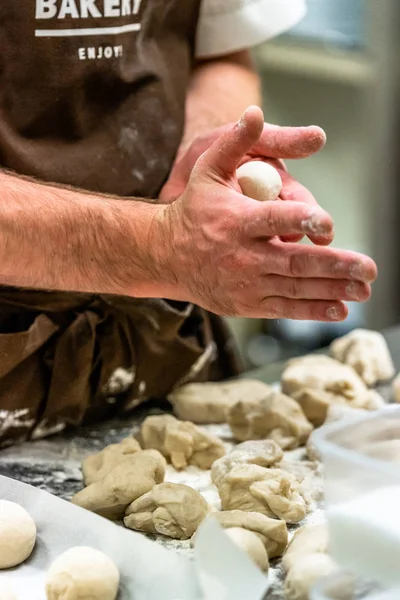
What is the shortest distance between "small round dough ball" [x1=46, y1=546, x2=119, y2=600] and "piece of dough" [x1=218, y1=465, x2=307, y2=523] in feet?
0.68

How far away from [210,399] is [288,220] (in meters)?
0.56

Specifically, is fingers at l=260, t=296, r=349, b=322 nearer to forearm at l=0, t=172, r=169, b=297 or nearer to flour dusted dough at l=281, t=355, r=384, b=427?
forearm at l=0, t=172, r=169, b=297

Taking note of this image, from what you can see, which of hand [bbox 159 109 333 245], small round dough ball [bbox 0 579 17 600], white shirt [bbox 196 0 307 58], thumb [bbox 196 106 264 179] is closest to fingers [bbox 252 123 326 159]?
hand [bbox 159 109 333 245]

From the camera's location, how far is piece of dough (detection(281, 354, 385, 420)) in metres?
1.40

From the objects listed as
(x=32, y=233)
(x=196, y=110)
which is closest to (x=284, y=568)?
(x=32, y=233)

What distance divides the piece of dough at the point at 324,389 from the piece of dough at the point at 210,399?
0.06 m

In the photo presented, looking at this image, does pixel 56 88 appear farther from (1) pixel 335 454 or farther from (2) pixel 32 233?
(1) pixel 335 454

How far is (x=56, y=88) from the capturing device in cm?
129

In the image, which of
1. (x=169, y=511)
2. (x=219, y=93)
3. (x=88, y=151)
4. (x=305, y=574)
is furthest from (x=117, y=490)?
(x=219, y=93)

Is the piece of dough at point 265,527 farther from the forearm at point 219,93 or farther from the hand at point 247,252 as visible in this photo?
the forearm at point 219,93

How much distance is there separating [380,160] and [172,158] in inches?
64.9

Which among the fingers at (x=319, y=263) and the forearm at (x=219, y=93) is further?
the forearm at (x=219, y=93)

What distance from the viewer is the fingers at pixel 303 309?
1.03 meters

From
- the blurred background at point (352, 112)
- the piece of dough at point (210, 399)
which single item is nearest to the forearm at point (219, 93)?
the piece of dough at point (210, 399)
